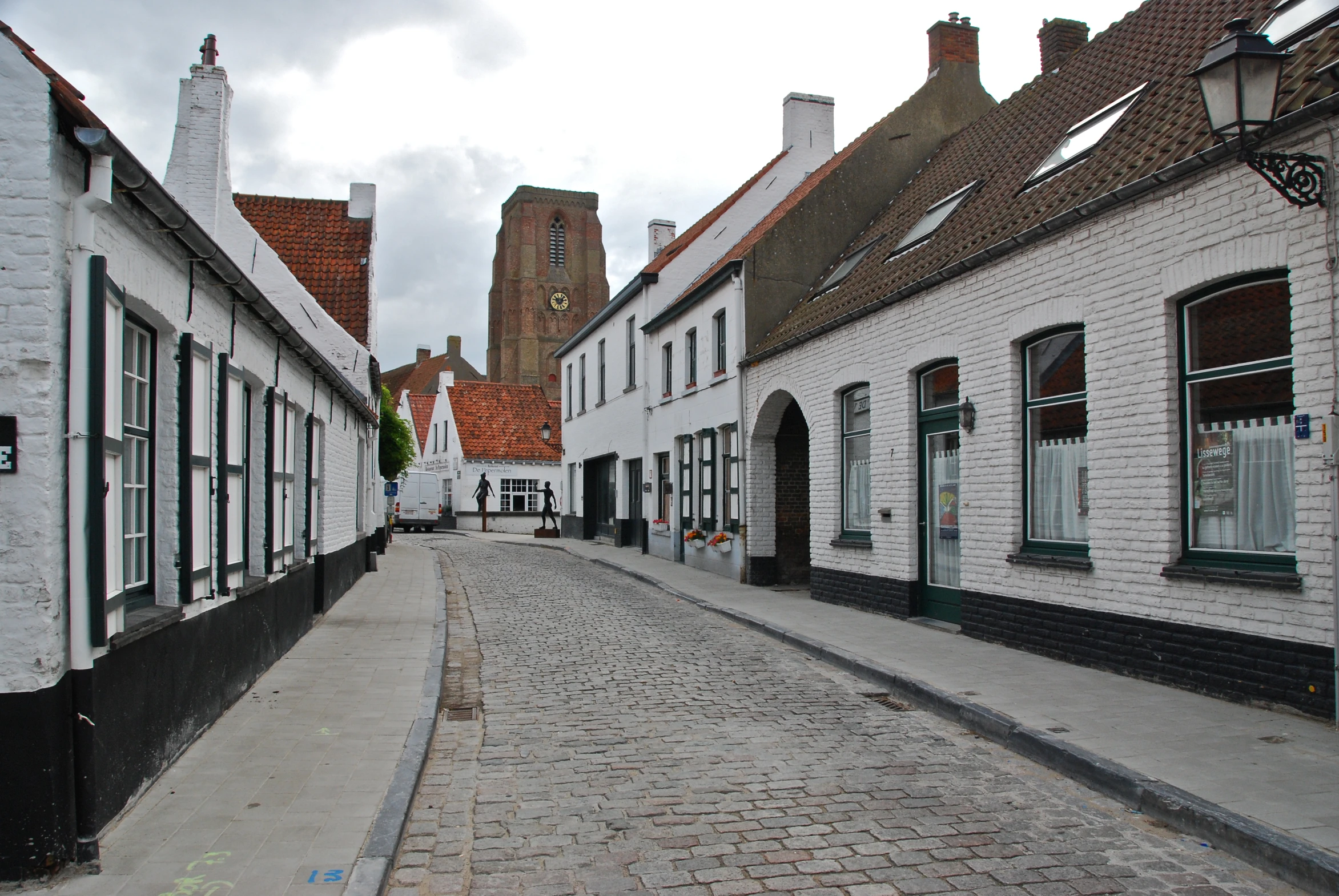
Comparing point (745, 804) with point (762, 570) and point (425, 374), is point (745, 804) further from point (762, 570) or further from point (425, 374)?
point (425, 374)

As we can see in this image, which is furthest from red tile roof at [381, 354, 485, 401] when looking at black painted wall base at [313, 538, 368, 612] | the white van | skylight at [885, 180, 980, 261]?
skylight at [885, 180, 980, 261]

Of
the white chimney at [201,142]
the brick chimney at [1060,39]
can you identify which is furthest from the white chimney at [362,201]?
the brick chimney at [1060,39]

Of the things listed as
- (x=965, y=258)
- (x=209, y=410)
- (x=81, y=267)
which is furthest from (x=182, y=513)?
(x=965, y=258)

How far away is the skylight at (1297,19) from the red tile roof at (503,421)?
109 feet

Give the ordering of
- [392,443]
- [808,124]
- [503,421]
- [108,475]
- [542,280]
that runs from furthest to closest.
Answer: [542,280] < [503,421] < [392,443] < [808,124] < [108,475]

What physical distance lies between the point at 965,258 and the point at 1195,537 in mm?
3810

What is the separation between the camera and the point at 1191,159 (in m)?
7.07

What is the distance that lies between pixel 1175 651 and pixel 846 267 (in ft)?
31.5

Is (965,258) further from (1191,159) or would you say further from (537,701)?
(537,701)

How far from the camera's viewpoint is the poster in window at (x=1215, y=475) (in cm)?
709

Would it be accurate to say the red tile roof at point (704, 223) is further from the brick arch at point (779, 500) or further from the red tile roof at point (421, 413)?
the red tile roof at point (421, 413)

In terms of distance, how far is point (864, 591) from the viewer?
41.3ft

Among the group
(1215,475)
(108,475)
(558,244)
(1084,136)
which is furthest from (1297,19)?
(558,244)

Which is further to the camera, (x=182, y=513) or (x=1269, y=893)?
(x=182, y=513)
